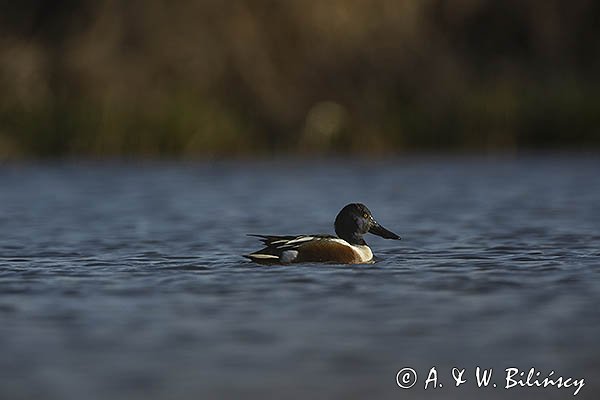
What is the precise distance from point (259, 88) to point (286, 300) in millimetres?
15713

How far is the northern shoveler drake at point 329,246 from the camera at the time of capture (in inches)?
385

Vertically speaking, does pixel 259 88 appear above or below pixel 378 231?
above

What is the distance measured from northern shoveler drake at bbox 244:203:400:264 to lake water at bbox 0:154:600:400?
0.14m

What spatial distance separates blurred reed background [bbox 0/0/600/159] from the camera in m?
21.7

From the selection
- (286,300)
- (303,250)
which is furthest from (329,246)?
(286,300)

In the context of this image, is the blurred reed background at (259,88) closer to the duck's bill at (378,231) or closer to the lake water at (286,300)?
the lake water at (286,300)

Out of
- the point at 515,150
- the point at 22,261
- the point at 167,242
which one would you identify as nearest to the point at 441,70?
the point at 515,150

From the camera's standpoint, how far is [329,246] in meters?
9.91

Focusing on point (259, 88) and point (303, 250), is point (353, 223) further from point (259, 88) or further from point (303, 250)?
point (259, 88)

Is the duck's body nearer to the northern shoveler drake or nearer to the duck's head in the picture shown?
the northern shoveler drake

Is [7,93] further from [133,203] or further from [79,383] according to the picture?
[79,383]

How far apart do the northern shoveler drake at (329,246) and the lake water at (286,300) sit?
144 millimetres

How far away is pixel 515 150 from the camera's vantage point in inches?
895

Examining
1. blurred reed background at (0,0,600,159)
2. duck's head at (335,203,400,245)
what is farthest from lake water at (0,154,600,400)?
blurred reed background at (0,0,600,159)
